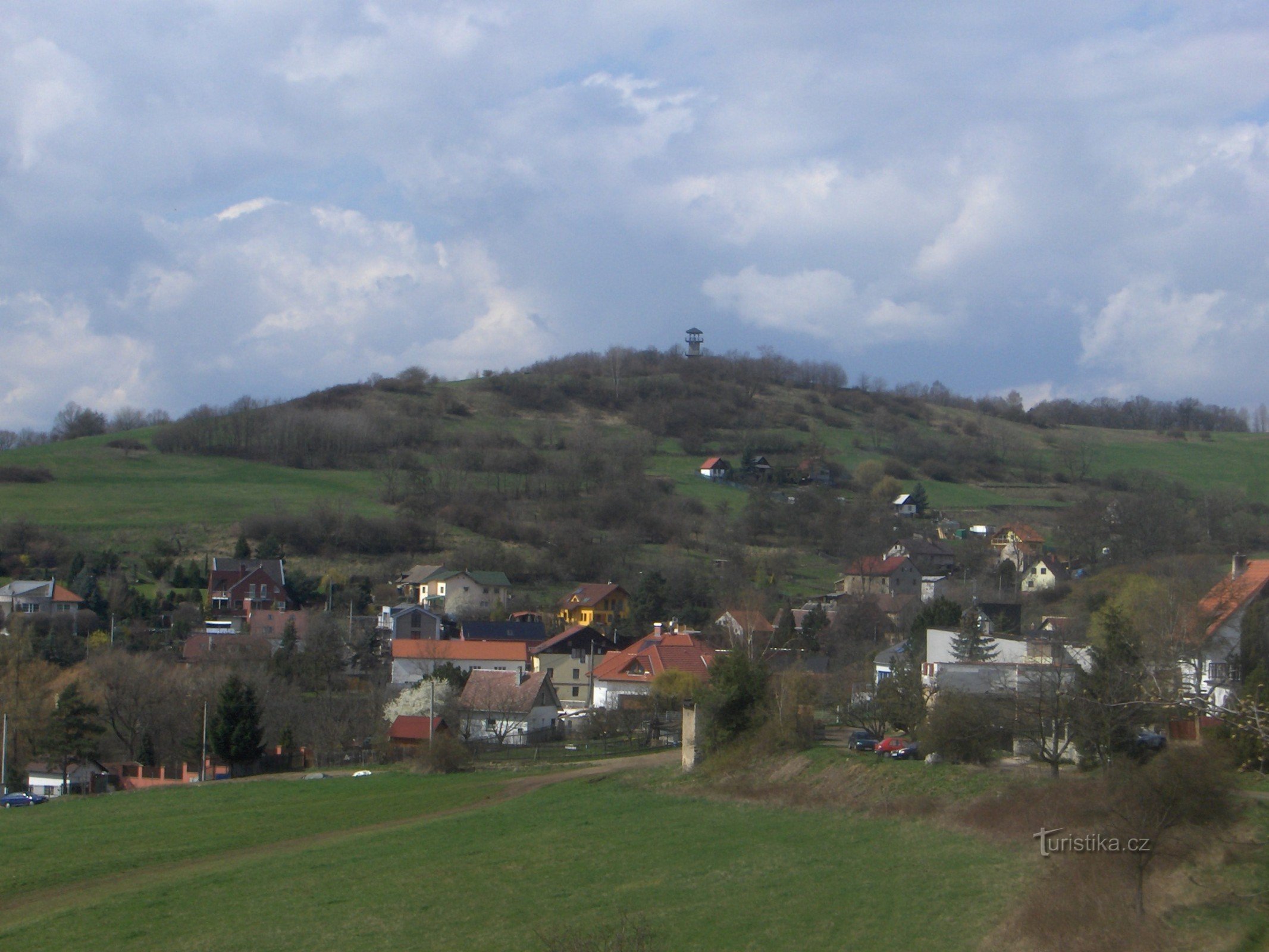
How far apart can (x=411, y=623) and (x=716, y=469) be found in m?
53.0

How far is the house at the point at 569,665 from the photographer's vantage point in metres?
61.8

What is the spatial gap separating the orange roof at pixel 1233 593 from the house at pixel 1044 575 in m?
35.9

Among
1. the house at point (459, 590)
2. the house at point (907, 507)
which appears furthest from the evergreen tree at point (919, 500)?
the house at point (459, 590)

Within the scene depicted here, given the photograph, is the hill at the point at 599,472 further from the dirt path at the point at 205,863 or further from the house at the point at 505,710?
the dirt path at the point at 205,863

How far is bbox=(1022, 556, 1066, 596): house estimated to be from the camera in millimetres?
78062

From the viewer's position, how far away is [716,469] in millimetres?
118438

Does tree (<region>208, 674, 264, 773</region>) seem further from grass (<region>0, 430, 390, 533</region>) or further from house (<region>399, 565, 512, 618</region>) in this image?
grass (<region>0, 430, 390, 533</region>)

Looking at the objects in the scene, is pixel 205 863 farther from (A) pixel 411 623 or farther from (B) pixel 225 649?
(A) pixel 411 623

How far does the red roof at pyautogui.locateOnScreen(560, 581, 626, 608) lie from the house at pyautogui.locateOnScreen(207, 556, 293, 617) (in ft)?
66.8

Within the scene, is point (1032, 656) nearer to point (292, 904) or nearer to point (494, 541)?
point (292, 904)

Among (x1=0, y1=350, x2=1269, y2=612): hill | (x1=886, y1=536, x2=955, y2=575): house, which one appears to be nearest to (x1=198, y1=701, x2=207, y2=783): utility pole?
(x1=0, y1=350, x2=1269, y2=612): hill

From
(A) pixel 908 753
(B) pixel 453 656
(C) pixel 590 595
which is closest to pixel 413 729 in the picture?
(B) pixel 453 656

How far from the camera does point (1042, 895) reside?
1482cm

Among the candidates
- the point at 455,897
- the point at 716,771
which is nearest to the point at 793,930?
the point at 455,897
